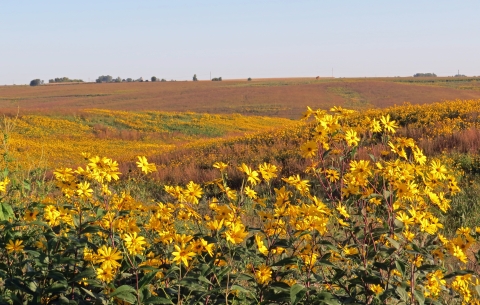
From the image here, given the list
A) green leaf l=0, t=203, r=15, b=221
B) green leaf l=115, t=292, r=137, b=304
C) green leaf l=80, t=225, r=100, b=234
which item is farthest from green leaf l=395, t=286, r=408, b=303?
green leaf l=0, t=203, r=15, b=221

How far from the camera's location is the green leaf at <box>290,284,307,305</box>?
2276mm

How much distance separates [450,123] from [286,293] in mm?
11149

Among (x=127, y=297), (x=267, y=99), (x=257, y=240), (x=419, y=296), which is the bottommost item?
(x=267, y=99)

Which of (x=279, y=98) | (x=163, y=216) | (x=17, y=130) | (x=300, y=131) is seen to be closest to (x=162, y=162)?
(x=300, y=131)

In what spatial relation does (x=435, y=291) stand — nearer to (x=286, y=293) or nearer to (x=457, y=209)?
(x=286, y=293)

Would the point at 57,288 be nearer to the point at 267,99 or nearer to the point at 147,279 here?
the point at 147,279

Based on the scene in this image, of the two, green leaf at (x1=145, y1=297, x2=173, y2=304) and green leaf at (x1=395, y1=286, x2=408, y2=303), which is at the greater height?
green leaf at (x1=145, y1=297, x2=173, y2=304)

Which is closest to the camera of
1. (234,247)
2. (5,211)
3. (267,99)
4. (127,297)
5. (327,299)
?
(127,297)

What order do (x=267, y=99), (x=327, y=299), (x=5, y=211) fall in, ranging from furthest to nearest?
1. (x=267, y=99)
2. (x=5, y=211)
3. (x=327, y=299)

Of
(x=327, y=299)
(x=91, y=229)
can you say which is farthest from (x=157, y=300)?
(x=327, y=299)

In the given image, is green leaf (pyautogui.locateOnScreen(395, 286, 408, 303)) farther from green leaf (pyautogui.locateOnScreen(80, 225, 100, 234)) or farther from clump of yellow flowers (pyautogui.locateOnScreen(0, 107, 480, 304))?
green leaf (pyautogui.locateOnScreen(80, 225, 100, 234))

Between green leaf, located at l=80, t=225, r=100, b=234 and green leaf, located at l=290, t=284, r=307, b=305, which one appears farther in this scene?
green leaf, located at l=80, t=225, r=100, b=234

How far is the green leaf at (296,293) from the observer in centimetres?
228

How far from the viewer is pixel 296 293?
2324 millimetres
